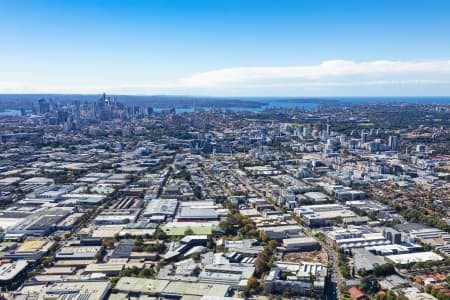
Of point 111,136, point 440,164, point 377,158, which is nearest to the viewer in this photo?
point 440,164

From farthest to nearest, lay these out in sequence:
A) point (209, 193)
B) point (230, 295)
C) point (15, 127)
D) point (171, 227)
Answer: point (15, 127) → point (209, 193) → point (171, 227) → point (230, 295)

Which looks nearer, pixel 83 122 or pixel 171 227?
pixel 171 227

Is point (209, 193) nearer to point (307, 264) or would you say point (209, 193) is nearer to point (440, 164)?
point (307, 264)

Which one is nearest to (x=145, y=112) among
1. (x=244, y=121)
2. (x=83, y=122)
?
(x=83, y=122)

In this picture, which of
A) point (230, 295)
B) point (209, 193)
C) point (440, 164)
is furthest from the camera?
point (440, 164)

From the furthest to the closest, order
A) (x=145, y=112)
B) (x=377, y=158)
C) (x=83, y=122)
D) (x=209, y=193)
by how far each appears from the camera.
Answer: (x=145, y=112)
(x=83, y=122)
(x=377, y=158)
(x=209, y=193)

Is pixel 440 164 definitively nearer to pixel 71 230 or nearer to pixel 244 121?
pixel 71 230

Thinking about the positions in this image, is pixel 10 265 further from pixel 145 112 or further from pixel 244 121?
pixel 145 112

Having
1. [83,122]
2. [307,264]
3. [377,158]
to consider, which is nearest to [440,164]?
[377,158]

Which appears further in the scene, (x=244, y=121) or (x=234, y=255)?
(x=244, y=121)
